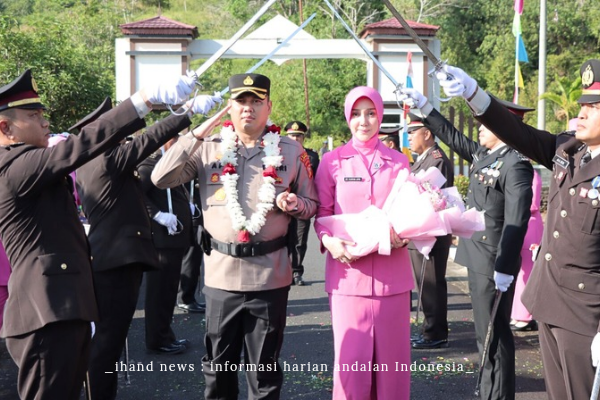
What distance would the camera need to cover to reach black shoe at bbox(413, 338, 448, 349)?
258 inches

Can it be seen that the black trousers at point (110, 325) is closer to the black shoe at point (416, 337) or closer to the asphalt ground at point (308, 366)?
the asphalt ground at point (308, 366)

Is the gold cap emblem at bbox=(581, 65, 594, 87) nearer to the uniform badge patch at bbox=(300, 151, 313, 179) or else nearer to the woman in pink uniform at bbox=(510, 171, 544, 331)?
the uniform badge patch at bbox=(300, 151, 313, 179)

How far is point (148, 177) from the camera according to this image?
21.3 ft

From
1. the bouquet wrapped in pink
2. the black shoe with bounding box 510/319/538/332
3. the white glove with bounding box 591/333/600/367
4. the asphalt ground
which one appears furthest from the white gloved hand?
the white glove with bounding box 591/333/600/367

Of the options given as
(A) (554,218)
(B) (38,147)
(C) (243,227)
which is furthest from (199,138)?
(A) (554,218)

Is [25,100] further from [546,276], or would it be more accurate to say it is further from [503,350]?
[503,350]

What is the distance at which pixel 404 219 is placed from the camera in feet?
13.0

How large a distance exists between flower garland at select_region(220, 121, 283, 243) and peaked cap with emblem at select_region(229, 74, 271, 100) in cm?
28

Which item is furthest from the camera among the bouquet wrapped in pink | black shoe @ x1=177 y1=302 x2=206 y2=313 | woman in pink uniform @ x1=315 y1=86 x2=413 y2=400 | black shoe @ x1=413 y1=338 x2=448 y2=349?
black shoe @ x1=177 y1=302 x2=206 y2=313

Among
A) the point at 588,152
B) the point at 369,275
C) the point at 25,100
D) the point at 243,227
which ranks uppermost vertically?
the point at 25,100

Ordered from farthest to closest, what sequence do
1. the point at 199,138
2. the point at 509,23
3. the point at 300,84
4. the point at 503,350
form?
the point at 509,23 → the point at 300,84 → the point at 503,350 → the point at 199,138

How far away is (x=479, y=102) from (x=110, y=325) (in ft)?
10.2

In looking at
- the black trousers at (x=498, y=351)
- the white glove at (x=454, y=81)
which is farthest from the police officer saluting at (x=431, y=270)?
the white glove at (x=454, y=81)

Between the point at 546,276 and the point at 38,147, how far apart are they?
2748 mm
